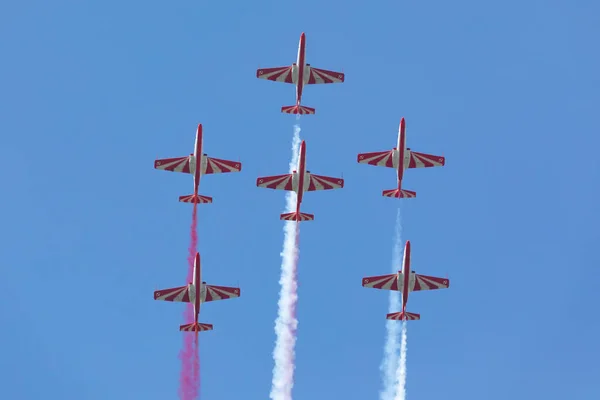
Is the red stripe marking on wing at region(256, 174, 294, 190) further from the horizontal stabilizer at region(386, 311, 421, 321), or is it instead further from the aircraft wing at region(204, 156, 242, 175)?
the horizontal stabilizer at region(386, 311, 421, 321)

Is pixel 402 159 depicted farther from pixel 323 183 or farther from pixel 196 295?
pixel 196 295

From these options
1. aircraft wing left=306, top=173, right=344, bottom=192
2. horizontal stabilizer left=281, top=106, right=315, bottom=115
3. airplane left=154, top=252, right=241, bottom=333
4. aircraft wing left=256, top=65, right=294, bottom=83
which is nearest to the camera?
airplane left=154, top=252, right=241, bottom=333

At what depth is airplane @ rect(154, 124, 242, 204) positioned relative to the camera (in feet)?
353

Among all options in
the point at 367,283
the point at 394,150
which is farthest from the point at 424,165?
the point at 367,283

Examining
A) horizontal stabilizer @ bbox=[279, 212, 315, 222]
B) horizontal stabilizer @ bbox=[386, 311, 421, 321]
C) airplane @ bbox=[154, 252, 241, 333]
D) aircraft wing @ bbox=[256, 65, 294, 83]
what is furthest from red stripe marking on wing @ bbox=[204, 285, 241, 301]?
aircraft wing @ bbox=[256, 65, 294, 83]

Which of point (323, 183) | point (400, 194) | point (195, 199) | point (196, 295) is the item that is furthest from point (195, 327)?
point (400, 194)

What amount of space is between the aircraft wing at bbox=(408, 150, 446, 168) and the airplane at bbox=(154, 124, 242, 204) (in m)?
12.4

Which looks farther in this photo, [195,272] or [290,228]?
[290,228]

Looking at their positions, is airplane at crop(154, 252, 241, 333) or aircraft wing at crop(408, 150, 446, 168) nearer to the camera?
Answer: airplane at crop(154, 252, 241, 333)

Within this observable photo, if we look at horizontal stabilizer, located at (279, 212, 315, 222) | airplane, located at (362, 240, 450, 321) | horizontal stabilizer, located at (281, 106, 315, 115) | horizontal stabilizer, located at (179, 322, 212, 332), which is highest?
horizontal stabilizer, located at (281, 106, 315, 115)

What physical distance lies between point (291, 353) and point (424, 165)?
54.5 feet

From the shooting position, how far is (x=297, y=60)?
109625 millimetres

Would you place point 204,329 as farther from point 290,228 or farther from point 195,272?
point 290,228

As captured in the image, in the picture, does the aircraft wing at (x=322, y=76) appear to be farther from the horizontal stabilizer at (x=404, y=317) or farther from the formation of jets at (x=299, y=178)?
the horizontal stabilizer at (x=404, y=317)
